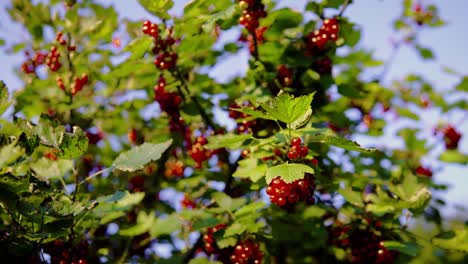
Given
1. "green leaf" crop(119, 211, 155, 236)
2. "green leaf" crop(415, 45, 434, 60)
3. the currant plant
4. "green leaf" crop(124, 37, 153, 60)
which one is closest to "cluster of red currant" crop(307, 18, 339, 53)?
the currant plant

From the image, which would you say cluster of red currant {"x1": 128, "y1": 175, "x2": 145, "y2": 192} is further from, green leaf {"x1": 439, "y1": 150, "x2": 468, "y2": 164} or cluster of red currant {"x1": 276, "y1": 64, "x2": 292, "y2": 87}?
green leaf {"x1": 439, "y1": 150, "x2": 468, "y2": 164}

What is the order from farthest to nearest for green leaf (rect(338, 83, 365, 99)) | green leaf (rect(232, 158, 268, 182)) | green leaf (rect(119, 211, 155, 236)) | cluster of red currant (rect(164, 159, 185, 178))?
cluster of red currant (rect(164, 159, 185, 178))
green leaf (rect(119, 211, 155, 236))
green leaf (rect(338, 83, 365, 99))
green leaf (rect(232, 158, 268, 182))

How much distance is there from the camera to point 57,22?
13.8 ft

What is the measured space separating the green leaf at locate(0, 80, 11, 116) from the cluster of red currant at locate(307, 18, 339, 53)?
90.3 inches

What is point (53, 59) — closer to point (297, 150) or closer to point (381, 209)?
point (297, 150)

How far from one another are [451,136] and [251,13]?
4.00m

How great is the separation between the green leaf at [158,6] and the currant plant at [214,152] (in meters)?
0.01

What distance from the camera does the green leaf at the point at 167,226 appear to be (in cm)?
329

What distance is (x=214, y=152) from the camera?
3.51m

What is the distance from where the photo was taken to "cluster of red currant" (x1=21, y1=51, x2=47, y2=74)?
429 centimetres

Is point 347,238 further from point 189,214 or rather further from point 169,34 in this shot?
point 169,34

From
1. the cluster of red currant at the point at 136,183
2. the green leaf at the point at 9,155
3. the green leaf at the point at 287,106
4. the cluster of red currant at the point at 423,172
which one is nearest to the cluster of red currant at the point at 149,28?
the green leaf at the point at 287,106

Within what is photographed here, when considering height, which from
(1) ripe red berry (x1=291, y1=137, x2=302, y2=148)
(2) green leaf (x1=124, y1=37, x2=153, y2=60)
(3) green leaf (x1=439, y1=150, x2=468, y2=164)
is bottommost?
(3) green leaf (x1=439, y1=150, x2=468, y2=164)

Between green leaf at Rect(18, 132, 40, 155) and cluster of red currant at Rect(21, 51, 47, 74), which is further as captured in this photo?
cluster of red currant at Rect(21, 51, 47, 74)
